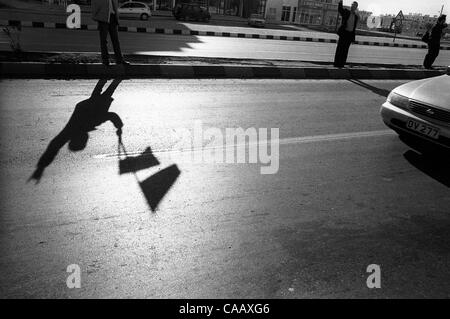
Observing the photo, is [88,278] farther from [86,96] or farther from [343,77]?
[343,77]

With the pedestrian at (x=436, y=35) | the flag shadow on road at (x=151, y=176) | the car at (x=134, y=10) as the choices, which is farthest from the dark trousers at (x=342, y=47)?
the car at (x=134, y=10)

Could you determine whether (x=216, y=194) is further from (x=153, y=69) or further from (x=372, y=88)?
(x=372, y=88)

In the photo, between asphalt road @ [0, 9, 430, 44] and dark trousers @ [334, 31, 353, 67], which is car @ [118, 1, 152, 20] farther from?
dark trousers @ [334, 31, 353, 67]

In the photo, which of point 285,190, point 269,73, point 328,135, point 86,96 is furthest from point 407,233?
point 269,73

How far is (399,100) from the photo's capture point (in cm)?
504

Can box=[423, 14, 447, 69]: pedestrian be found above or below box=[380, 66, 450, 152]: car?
above

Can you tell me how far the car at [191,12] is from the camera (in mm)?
34625

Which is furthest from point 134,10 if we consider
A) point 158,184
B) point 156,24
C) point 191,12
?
point 158,184

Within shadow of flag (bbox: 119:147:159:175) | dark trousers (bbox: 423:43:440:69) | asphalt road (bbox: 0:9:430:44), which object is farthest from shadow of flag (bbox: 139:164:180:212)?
asphalt road (bbox: 0:9:430:44)

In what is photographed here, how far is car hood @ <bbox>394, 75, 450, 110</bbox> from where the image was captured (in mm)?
4553

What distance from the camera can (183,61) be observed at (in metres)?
9.66

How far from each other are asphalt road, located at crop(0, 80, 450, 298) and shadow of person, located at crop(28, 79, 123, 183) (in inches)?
3.2

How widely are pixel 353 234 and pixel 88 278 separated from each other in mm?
2051

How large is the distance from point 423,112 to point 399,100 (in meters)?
0.46
